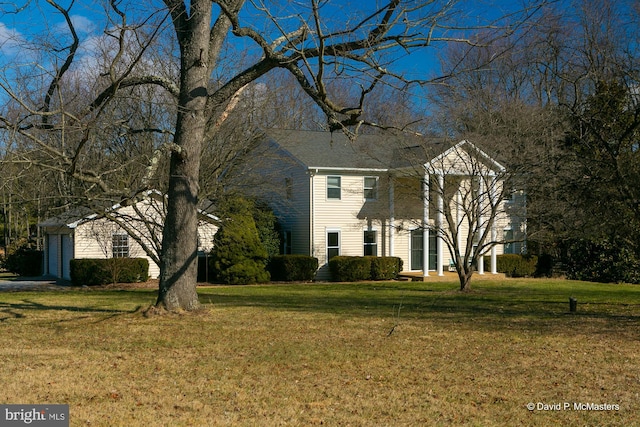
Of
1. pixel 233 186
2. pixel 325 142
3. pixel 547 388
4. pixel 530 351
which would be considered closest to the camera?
pixel 547 388

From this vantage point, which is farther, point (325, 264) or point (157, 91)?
point (325, 264)

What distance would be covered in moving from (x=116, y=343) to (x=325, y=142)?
21.2 meters

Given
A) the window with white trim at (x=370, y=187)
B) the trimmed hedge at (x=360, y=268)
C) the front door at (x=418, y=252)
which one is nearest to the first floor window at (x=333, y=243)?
the trimmed hedge at (x=360, y=268)

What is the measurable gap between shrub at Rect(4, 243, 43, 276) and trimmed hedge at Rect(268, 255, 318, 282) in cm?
1234

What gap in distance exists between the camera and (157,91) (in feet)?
77.3

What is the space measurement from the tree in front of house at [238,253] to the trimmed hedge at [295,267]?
78 centimetres

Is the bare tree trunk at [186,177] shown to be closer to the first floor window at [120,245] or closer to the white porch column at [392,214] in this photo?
the first floor window at [120,245]

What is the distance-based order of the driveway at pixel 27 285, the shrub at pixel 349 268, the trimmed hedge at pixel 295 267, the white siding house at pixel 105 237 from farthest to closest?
1. the shrub at pixel 349 268
2. the trimmed hedge at pixel 295 267
3. the white siding house at pixel 105 237
4. the driveway at pixel 27 285

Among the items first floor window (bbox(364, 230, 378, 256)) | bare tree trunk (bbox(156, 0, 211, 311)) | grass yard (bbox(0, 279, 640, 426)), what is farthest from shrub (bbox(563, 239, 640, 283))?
bare tree trunk (bbox(156, 0, 211, 311))

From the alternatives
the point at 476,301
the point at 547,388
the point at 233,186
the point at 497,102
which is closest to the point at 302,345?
the point at 547,388

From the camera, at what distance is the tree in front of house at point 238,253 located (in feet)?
83.9

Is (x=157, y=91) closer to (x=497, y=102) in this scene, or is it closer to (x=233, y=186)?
(x=233, y=186)

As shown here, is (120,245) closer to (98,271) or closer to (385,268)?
(98,271)

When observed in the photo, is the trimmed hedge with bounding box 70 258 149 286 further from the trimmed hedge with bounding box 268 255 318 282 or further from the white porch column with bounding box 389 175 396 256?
the white porch column with bounding box 389 175 396 256
